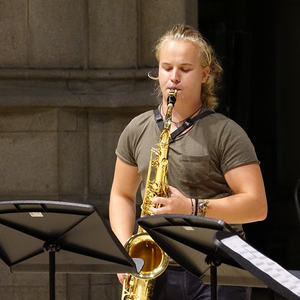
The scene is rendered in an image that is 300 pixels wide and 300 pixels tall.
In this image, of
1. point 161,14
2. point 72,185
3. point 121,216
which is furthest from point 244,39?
point 121,216

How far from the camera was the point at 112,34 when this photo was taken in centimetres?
830

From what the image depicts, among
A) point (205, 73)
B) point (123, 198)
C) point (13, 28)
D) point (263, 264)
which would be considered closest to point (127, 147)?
point (123, 198)

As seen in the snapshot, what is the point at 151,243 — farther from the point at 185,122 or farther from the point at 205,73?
the point at 205,73

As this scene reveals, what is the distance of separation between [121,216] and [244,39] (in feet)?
15.8

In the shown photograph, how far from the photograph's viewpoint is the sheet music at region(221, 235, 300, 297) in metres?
4.26

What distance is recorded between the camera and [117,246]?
4914 mm

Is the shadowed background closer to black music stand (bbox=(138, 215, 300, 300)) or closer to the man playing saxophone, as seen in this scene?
the man playing saxophone

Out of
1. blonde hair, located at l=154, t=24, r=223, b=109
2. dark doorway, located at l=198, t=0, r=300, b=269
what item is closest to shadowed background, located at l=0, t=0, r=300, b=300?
dark doorway, located at l=198, t=0, r=300, b=269

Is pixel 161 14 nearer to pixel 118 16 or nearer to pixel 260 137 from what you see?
pixel 118 16

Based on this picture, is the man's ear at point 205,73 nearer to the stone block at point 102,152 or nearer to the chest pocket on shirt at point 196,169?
the chest pocket on shirt at point 196,169

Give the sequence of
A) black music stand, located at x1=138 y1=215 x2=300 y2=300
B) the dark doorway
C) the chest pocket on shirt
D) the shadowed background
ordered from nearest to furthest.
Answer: black music stand, located at x1=138 y1=215 x2=300 y2=300 < the chest pocket on shirt < the shadowed background < the dark doorway

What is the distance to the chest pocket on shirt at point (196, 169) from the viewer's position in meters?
5.27

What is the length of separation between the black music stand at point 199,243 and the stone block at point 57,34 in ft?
12.0

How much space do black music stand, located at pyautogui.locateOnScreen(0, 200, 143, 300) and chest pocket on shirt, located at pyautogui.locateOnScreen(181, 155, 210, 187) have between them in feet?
1.56
